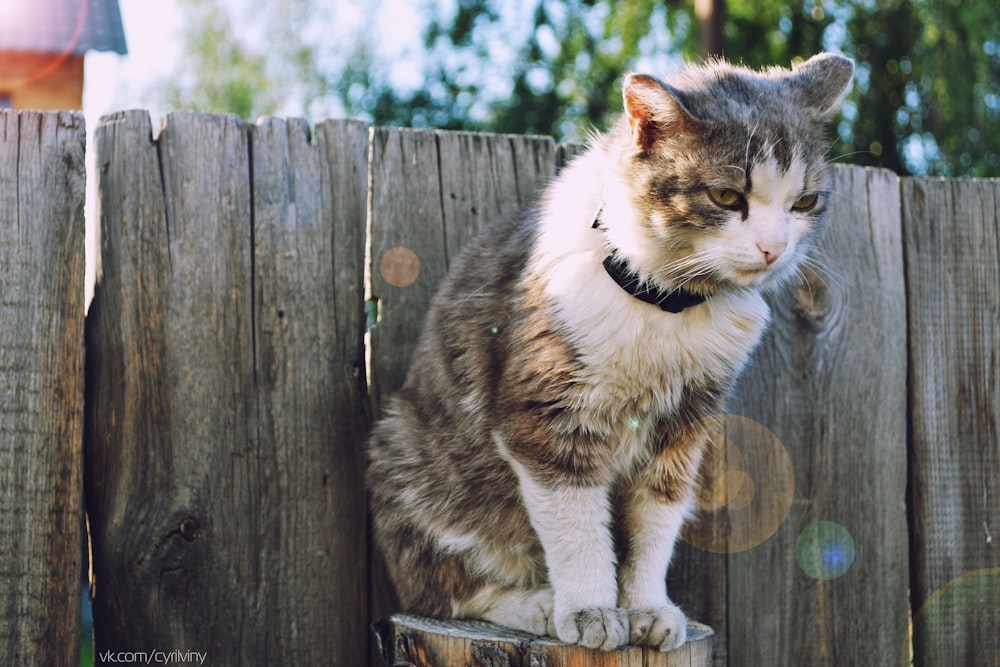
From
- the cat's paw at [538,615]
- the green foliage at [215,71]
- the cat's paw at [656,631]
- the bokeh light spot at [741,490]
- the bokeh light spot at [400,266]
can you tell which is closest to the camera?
the cat's paw at [656,631]

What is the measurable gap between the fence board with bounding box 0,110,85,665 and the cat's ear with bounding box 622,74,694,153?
1.45 m

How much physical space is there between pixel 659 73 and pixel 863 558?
163cm

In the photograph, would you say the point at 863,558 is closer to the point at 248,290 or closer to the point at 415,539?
the point at 415,539

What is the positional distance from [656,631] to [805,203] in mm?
1107

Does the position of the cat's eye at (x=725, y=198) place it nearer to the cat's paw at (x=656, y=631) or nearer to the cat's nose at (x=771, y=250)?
the cat's nose at (x=771, y=250)

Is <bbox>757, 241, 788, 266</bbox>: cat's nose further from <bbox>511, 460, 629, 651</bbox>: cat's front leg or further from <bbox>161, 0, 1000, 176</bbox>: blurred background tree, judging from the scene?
<bbox>161, 0, 1000, 176</bbox>: blurred background tree

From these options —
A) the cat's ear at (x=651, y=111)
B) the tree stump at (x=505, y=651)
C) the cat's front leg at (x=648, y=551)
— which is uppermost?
the cat's ear at (x=651, y=111)

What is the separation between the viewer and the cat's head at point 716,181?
82.9 inches

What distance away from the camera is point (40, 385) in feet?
7.75

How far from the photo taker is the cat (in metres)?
2.15

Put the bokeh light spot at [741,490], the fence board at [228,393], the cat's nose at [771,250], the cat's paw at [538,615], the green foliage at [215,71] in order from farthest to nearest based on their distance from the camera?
the green foliage at [215,71], the bokeh light spot at [741,490], the fence board at [228,393], the cat's paw at [538,615], the cat's nose at [771,250]

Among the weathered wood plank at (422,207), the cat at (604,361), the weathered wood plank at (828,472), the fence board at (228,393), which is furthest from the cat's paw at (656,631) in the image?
the weathered wood plank at (422,207)

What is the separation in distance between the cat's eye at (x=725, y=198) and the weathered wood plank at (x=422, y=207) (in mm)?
745

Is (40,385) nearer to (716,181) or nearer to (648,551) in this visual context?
(648,551)
